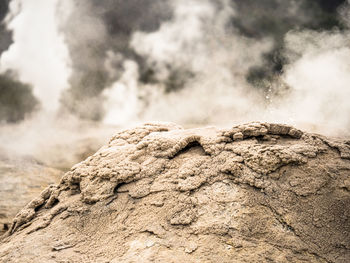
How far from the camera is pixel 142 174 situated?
281cm

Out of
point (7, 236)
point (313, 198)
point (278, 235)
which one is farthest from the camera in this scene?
point (7, 236)

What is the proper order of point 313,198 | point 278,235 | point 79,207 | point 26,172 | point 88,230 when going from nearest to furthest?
1. point 278,235
2. point 313,198
3. point 88,230
4. point 79,207
5. point 26,172

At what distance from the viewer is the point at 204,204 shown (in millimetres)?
2387

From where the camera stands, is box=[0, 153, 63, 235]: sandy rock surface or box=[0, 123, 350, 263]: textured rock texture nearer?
box=[0, 123, 350, 263]: textured rock texture

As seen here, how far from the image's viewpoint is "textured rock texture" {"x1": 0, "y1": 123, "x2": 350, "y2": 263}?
6.93 ft

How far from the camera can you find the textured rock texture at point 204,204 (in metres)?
2.11

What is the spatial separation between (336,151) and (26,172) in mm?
10653

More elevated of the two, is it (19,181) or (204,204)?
(19,181)

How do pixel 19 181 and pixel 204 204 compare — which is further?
pixel 19 181

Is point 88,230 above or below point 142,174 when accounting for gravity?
below

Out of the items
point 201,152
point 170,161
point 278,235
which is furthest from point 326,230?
point 170,161

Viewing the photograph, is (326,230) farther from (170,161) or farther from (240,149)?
(170,161)

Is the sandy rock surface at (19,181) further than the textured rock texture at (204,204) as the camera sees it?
Yes

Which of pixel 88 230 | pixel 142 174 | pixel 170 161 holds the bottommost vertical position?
pixel 88 230
